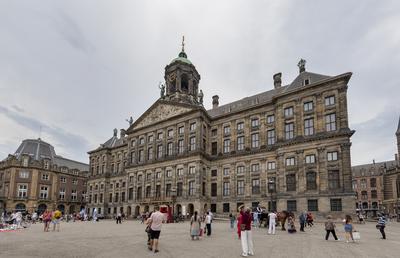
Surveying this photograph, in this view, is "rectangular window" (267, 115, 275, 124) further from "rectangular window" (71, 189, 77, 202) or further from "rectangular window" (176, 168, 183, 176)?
"rectangular window" (71, 189, 77, 202)

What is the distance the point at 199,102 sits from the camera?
2493 inches

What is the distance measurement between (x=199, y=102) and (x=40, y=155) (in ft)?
166

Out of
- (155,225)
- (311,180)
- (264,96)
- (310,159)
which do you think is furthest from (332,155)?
(155,225)

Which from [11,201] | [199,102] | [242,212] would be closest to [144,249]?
[242,212]

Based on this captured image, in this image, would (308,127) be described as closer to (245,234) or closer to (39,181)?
(245,234)

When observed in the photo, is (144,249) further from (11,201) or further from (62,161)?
(62,161)

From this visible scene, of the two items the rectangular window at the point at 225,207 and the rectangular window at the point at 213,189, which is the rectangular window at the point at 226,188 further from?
the rectangular window at the point at 213,189

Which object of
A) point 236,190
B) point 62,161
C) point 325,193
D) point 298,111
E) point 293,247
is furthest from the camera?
point 62,161

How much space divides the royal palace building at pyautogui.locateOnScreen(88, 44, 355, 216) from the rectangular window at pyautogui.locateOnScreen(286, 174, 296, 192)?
6.0 inches

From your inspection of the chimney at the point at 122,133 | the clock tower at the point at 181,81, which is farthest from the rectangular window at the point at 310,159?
the chimney at the point at 122,133

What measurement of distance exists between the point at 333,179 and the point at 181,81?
3689 centimetres

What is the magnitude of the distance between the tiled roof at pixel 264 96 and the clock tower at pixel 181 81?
615 centimetres

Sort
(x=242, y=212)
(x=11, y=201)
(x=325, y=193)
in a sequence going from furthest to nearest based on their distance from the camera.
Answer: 1. (x=11, y=201)
2. (x=325, y=193)
3. (x=242, y=212)

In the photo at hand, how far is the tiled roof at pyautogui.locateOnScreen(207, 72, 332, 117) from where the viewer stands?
1726 inches
